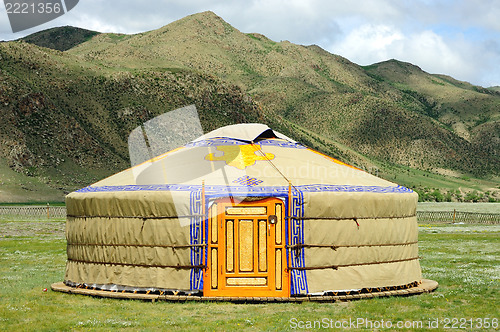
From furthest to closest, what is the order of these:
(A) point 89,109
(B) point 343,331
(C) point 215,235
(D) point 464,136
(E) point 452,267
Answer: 1. (D) point 464,136
2. (A) point 89,109
3. (E) point 452,267
4. (C) point 215,235
5. (B) point 343,331

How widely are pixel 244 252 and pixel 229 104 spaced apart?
196 feet

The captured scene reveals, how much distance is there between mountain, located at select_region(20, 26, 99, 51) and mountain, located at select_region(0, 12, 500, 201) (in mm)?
13835

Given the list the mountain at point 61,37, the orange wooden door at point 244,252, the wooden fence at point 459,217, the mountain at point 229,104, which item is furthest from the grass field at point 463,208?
the mountain at point 61,37

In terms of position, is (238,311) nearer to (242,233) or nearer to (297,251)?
(242,233)

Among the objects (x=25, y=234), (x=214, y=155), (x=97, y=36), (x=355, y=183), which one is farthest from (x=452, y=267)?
(x=97, y=36)

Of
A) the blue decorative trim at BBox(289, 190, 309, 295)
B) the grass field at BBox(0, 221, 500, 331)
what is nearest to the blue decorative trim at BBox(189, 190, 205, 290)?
the grass field at BBox(0, 221, 500, 331)

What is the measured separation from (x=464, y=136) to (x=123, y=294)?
99.3m

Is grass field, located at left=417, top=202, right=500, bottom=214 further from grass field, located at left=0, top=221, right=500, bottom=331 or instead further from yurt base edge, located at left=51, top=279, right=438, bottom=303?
yurt base edge, located at left=51, top=279, right=438, bottom=303

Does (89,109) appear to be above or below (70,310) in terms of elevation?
above

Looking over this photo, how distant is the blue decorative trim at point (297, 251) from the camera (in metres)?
9.20

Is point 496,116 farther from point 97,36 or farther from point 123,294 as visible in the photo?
point 123,294

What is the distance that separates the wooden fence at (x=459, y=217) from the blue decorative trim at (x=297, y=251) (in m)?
24.7

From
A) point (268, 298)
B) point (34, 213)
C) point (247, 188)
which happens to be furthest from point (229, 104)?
point (268, 298)

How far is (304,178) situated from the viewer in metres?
9.77
